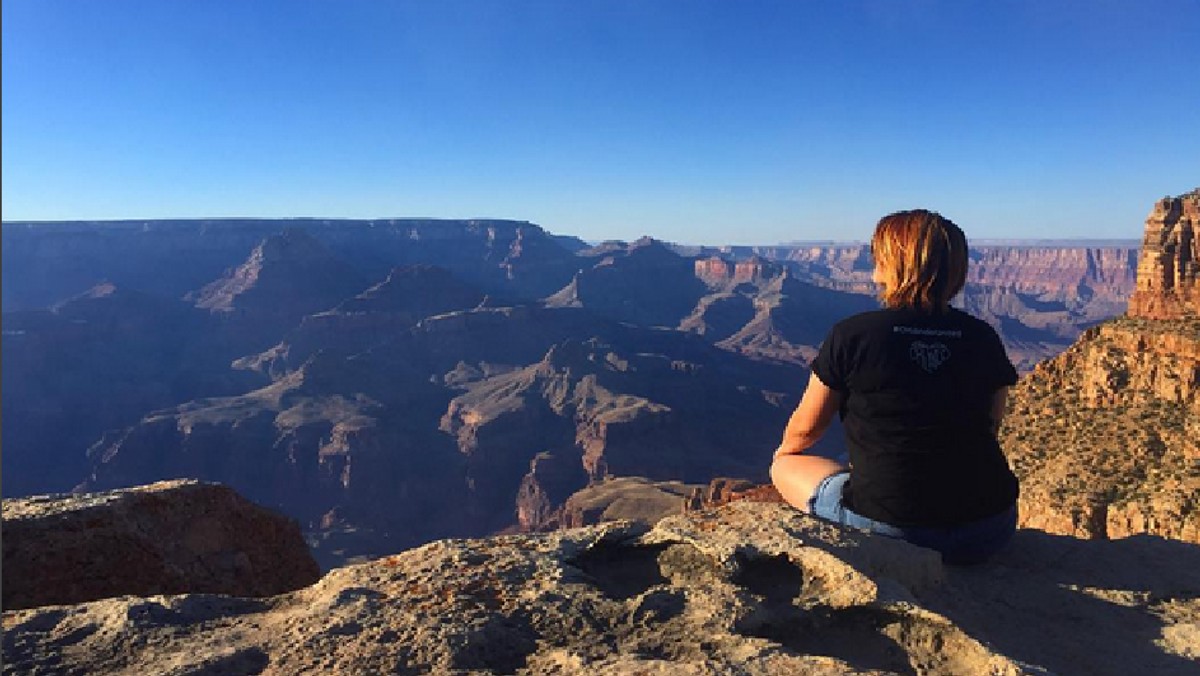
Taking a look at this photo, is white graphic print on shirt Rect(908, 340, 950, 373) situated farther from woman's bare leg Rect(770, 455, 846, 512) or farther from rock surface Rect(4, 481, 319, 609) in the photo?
rock surface Rect(4, 481, 319, 609)

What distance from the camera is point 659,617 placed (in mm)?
3727

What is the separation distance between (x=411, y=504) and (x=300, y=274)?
93459 millimetres

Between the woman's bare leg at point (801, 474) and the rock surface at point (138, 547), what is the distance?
5.68m

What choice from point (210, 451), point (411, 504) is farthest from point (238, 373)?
point (411, 504)

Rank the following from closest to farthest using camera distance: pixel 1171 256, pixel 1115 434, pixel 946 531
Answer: pixel 946 531
pixel 1115 434
pixel 1171 256

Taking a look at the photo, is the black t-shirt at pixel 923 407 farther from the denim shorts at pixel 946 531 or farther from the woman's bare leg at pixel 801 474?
the woman's bare leg at pixel 801 474

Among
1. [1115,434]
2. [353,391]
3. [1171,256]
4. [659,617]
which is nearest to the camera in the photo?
[659,617]

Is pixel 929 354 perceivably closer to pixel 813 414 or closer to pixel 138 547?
pixel 813 414

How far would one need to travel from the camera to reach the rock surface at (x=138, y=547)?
6.18m

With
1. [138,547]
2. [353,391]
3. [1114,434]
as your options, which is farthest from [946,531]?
[353,391]

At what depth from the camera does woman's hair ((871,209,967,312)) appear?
4336 mm

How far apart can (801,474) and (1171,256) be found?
5473cm

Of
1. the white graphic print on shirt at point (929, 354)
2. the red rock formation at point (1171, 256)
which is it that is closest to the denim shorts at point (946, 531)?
the white graphic print on shirt at point (929, 354)

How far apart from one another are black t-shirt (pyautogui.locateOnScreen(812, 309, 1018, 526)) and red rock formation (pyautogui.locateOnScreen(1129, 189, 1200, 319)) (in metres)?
51.5
